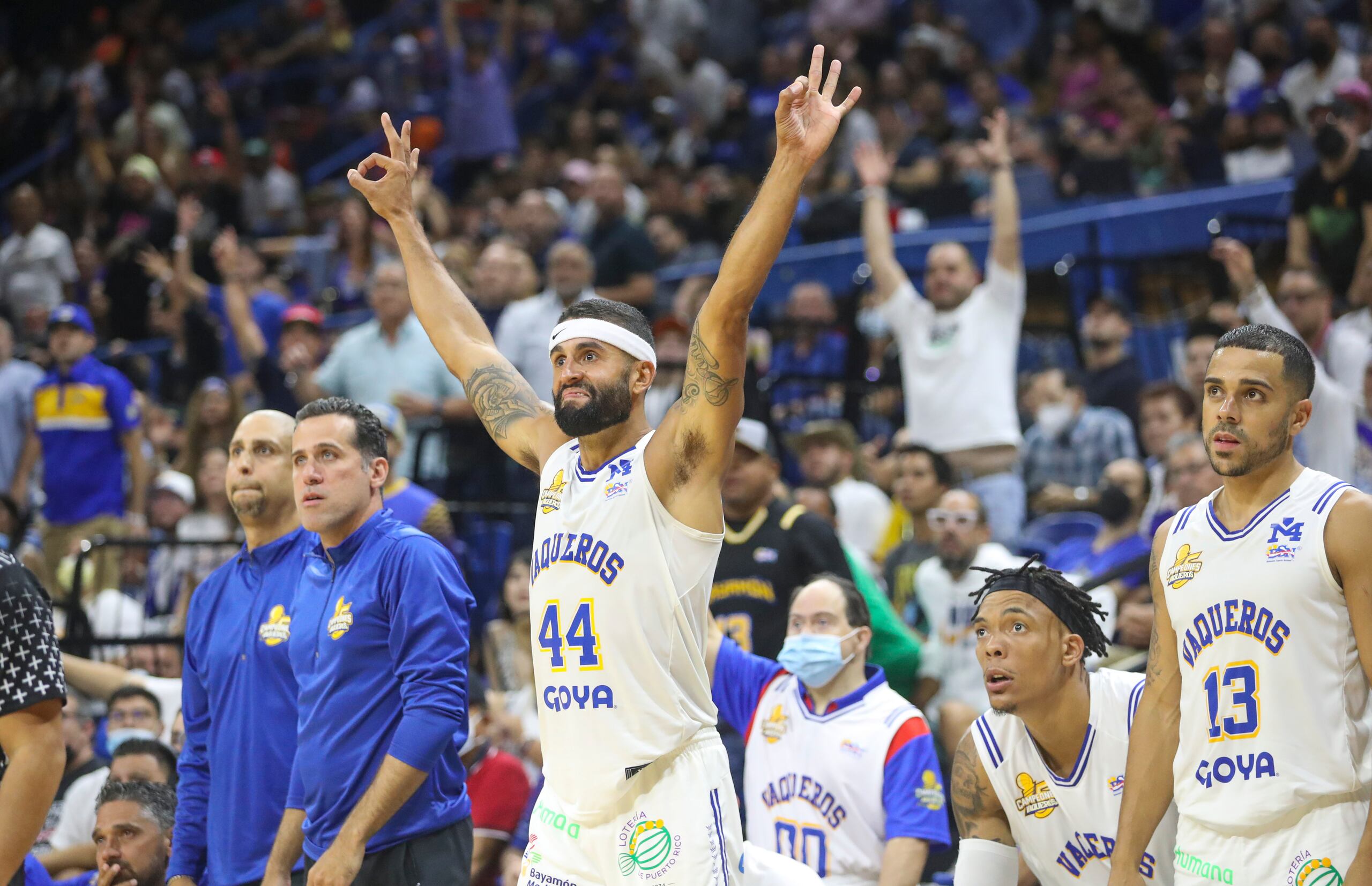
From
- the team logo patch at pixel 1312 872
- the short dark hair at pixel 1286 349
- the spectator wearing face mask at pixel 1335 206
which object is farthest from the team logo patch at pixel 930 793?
the spectator wearing face mask at pixel 1335 206

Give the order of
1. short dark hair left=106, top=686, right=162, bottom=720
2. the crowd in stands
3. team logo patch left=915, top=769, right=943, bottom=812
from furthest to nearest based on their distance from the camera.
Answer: the crowd in stands, short dark hair left=106, top=686, right=162, bottom=720, team logo patch left=915, top=769, right=943, bottom=812

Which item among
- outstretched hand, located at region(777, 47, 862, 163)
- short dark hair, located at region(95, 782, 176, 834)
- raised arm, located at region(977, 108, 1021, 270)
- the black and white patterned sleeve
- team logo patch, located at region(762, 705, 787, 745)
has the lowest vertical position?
short dark hair, located at region(95, 782, 176, 834)

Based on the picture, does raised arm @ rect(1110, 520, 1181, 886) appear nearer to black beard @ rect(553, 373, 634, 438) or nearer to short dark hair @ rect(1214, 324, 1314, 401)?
short dark hair @ rect(1214, 324, 1314, 401)

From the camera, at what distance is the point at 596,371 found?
14.4ft

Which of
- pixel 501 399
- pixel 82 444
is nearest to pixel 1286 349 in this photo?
pixel 501 399

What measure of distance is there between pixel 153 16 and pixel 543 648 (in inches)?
770

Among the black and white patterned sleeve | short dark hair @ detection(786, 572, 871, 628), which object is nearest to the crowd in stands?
short dark hair @ detection(786, 572, 871, 628)

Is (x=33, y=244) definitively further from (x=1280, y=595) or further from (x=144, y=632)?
(x=1280, y=595)

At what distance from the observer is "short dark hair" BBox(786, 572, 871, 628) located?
623 cm

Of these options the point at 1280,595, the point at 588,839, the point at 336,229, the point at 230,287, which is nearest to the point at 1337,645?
the point at 1280,595

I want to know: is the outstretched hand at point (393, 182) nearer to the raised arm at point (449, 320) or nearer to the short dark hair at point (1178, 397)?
the raised arm at point (449, 320)

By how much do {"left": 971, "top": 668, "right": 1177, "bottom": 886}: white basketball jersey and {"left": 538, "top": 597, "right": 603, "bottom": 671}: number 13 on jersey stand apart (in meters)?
1.64

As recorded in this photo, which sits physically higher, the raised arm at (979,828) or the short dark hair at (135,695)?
the short dark hair at (135,695)

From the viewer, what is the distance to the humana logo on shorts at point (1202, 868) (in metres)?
4.28
